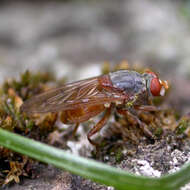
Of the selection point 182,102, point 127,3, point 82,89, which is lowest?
point 182,102

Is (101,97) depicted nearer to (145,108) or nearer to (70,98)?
(70,98)

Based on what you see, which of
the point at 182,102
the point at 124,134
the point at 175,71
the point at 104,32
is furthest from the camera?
the point at 104,32

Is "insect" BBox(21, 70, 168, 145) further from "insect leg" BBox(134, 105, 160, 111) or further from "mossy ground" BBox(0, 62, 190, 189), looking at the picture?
"mossy ground" BBox(0, 62, 190, 189)

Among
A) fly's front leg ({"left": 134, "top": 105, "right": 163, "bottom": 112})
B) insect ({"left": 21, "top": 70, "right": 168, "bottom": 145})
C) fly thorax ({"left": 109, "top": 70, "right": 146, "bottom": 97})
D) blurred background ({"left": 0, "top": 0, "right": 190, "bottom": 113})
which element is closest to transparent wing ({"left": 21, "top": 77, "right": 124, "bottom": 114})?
insect ({"left": 21, "top": 70, "right": 168, "bottom": 145})

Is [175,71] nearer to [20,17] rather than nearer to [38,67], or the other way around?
[38,67]

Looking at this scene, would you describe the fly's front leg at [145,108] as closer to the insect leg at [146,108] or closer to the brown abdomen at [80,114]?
the insect leg at [146,108]

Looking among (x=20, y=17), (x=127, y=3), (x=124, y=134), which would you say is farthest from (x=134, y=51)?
(x=124, y=134)

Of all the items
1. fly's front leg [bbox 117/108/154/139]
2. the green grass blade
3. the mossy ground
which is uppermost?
the green grass blade

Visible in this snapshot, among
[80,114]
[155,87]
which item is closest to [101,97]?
[80,114]
